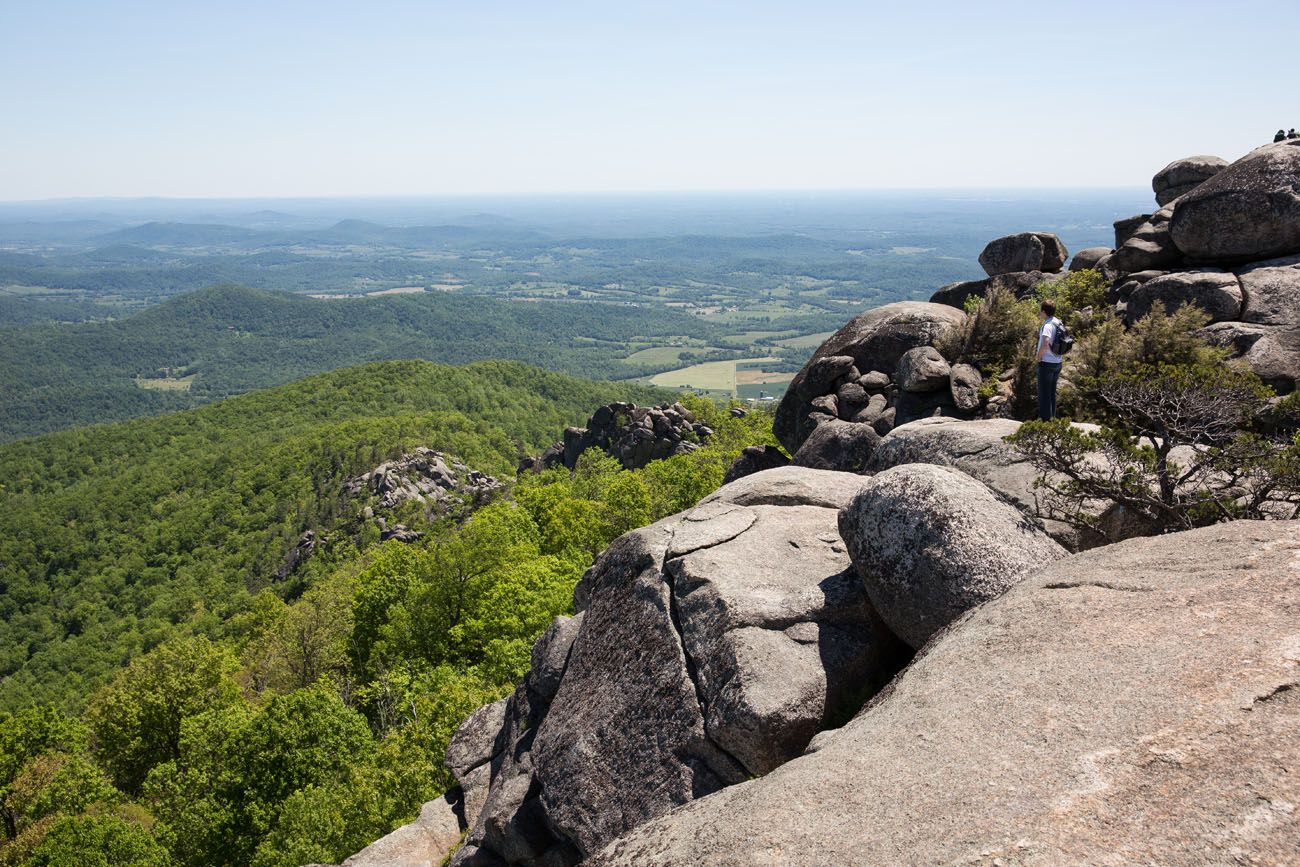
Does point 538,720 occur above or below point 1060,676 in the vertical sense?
below

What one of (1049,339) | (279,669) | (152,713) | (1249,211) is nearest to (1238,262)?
(1249,211)

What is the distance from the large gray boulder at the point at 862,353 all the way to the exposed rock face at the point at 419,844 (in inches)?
738

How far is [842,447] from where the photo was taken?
943 inches

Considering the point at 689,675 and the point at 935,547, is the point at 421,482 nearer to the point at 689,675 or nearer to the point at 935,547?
the point at 689,675

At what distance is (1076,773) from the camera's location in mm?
7230

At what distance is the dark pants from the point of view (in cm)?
1822

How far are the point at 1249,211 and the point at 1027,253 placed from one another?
34.5ft

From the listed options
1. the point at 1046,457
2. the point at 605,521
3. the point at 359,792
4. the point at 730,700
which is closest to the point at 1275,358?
the point at 1046,457

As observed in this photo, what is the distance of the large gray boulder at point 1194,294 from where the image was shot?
2308cm

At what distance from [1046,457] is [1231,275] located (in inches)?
680

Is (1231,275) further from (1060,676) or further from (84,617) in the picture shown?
(84,617)

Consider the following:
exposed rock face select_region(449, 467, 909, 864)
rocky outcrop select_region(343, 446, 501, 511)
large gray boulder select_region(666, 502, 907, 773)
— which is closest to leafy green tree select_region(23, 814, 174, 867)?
exposed rock face select_region(449, 467, 909, 864)

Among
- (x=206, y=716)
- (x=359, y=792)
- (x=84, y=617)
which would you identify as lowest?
(x=84, y=617)

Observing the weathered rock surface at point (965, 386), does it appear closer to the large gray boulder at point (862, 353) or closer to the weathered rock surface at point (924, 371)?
the weathered rock surface at point (924, 371)
